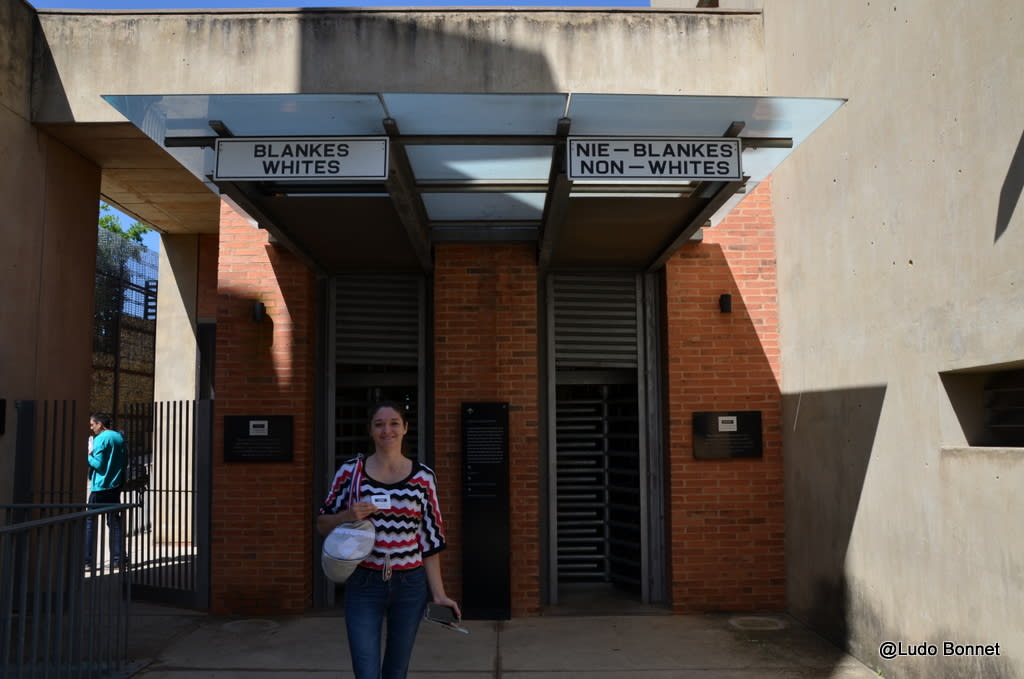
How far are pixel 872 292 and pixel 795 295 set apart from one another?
167 cm

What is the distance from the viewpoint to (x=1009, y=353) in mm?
4461

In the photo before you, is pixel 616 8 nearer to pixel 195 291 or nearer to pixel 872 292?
pixel 872 292

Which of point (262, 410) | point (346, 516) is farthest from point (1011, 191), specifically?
point (262, 410)

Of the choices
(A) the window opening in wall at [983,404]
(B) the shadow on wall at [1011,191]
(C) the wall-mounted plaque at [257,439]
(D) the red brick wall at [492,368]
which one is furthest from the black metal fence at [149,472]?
Result: (B) the shadow on wall at [1011,191]

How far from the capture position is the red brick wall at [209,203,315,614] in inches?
316

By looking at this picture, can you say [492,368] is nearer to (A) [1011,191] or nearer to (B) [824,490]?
(B) [824,490]

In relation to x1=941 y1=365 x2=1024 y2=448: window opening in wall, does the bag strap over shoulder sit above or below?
below

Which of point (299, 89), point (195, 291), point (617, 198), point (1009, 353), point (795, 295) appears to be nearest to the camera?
point (1009, 353)

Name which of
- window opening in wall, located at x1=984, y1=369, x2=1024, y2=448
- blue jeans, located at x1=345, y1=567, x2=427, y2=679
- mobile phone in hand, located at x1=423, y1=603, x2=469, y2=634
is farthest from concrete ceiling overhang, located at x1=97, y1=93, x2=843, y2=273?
mobile phone in hand, located at x1=423, y1=603, x2=469, y2=634

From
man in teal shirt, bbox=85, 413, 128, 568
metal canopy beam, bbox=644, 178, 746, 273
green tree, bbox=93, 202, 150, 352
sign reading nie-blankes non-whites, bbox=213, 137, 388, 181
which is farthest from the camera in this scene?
green tree, bbox=93, 202, 150, 352

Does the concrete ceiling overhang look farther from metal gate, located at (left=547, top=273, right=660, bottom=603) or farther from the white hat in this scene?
the white hat

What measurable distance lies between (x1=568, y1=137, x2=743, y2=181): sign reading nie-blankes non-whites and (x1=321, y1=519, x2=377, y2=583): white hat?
285cm

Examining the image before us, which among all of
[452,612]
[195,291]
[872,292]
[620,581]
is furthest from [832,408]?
[195,291]

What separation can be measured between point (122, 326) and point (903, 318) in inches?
678
